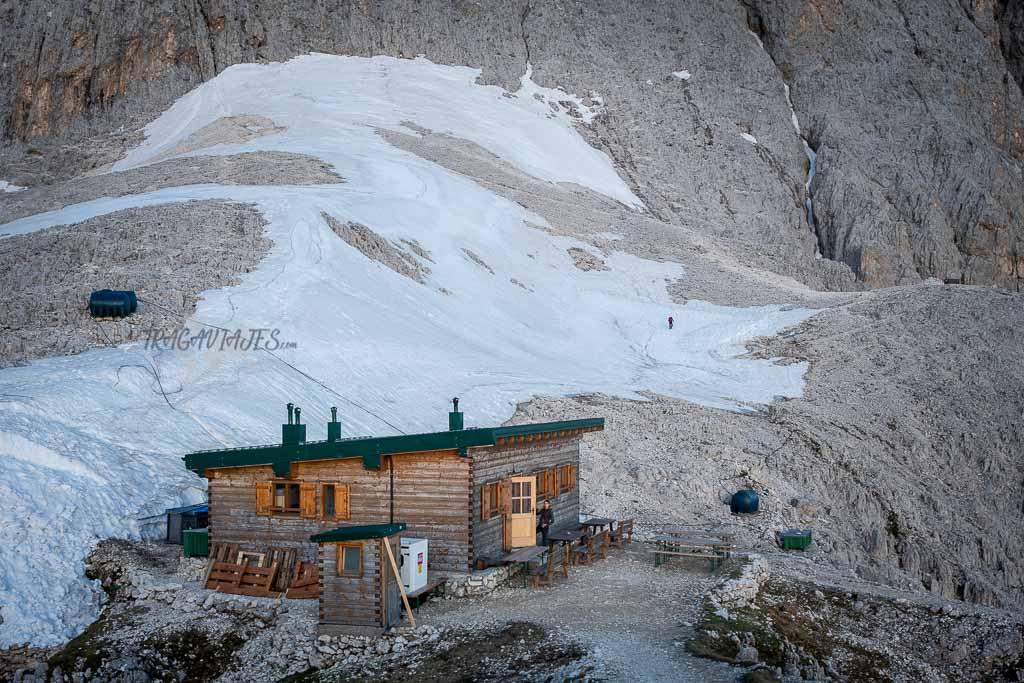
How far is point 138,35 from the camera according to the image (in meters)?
80.4

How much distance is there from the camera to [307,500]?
1811cm

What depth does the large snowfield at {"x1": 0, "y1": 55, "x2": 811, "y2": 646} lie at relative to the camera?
20.3 meters

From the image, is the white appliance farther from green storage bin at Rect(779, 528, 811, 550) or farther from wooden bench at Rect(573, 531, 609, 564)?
green storage bin at Rect(779, 528, 811, 550)

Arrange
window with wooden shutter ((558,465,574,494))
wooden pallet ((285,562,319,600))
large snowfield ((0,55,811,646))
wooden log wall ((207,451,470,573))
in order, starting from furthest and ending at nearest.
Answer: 1. window with wooden shutter ((558,465,574,494))
2. large snowfield ((0,55,811,646))
3. wooden log wall ((207,451,470,573))
4. wooden pallet ((285,562,319,600))

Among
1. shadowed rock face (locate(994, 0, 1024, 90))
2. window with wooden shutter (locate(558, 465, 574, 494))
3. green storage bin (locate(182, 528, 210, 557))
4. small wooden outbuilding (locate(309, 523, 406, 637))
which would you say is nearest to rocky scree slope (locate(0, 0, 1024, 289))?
shadowed rock face (locate(994, 0, 1024, 90))

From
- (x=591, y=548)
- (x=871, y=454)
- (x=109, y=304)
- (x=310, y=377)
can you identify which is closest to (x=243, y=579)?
(x=591, y=548)

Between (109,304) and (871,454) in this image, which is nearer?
(109,304)

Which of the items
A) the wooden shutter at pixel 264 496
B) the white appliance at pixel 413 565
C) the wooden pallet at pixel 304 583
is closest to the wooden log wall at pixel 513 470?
the white appliance at pixel 413 565

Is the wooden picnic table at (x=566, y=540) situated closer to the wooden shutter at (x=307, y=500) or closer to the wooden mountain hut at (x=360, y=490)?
the wooden mountain hut at (x=360, y=490)

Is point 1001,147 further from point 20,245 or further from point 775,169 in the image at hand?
point 20,245

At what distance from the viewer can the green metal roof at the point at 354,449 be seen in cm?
1742

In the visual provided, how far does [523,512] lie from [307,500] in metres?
4.50

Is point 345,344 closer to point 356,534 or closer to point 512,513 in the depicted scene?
point 512,513

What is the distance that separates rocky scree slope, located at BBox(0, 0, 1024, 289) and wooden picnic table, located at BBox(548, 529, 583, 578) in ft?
154
